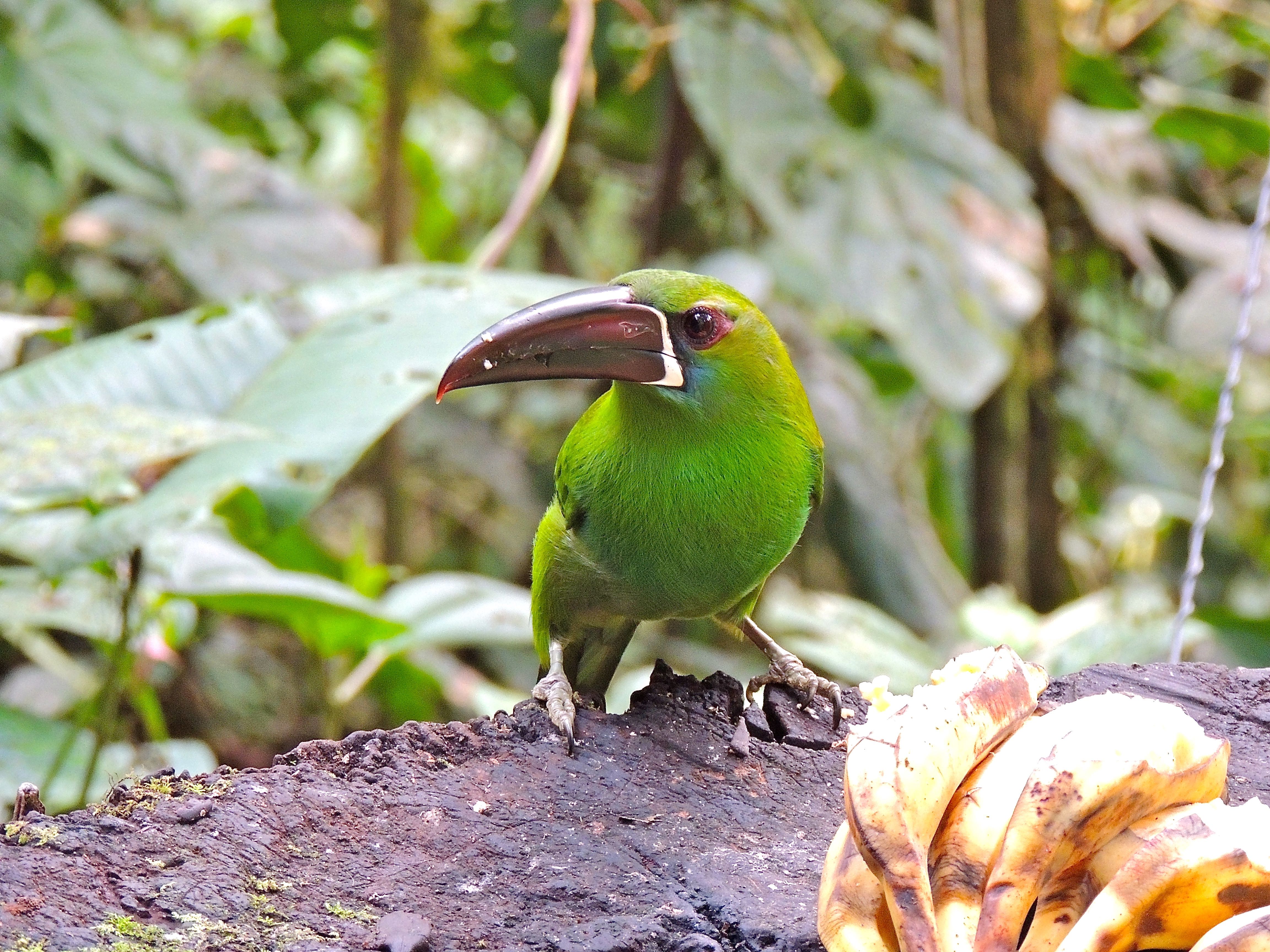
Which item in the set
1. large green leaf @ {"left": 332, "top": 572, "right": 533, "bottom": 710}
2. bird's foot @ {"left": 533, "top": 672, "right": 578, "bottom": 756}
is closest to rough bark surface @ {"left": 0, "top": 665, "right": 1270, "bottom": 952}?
bird's foot @ {"left": 533, "top": 672, "right": 578, "bottom": 756}

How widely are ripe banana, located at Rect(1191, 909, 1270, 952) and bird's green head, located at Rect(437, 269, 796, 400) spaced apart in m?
1.10

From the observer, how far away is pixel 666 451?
212cm

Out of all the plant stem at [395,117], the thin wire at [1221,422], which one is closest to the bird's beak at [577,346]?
the thin wire at [1221,422]

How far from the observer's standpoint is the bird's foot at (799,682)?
2.20 metres

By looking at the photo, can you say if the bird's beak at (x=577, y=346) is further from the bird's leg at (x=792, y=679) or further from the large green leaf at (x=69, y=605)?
the large green leaf at (x=69, y=605)

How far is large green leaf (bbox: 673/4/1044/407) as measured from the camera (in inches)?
152

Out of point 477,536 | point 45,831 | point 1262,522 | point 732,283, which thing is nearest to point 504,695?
point 732,283

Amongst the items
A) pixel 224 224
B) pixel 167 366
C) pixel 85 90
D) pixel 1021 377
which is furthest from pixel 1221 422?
pixel 85 90

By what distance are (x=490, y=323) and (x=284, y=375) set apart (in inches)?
18.2

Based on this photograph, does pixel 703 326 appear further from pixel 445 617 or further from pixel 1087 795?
pixel 445 617

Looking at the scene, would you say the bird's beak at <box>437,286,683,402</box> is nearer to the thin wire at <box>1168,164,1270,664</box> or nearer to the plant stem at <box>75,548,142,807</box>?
the plant stem at <box>75,548,142,807</box>

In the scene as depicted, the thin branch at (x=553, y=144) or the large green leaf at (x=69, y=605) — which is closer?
the large green leaf at (x=69, y=605)

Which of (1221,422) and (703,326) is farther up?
(703,326)

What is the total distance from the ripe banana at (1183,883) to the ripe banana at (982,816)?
12cm
